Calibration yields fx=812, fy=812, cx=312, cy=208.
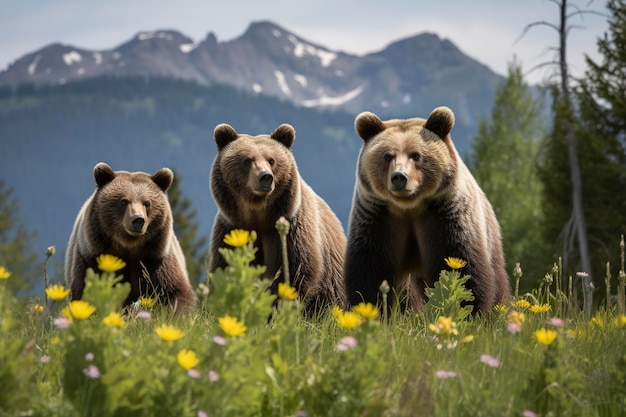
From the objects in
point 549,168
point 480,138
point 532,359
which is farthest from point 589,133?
point 532,359

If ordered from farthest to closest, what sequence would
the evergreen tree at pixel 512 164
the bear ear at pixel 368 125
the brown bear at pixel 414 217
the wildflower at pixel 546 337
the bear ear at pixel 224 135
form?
the evergreen tree at pixel 512 164 → the bear ear at pixel 224 135 → the bear ear at pixel 368 125 → the brown bear at pixel 414 217 → the wildflower at pixel 546 337

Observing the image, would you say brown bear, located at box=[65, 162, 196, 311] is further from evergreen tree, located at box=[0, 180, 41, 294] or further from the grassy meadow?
evergreen tree, located at box=[0, 180, 41, 294]

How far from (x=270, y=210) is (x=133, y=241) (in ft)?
4.18

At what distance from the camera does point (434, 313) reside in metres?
4.31

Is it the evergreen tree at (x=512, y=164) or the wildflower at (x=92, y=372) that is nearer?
the wildflower at (x=92, y=372)

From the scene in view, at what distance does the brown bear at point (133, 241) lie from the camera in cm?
678

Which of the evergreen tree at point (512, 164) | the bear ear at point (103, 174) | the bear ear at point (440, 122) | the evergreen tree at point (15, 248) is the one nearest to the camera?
the bear ear at point (440, 122)

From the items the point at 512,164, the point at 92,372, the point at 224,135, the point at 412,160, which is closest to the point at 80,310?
the point at 92,372

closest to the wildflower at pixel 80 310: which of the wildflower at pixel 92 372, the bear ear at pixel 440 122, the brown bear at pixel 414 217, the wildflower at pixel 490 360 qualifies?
the wildflower at pixel 92 372

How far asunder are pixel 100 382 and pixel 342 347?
79 centimetres

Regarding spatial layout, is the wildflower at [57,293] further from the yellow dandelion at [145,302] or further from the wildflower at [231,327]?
the yellow dandelion at [145,302]

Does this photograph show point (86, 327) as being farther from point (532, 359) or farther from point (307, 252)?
point (307, 252)

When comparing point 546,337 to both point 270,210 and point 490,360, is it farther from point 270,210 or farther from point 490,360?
point 270,210

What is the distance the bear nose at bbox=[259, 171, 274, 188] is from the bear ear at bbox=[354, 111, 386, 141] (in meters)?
0.75
